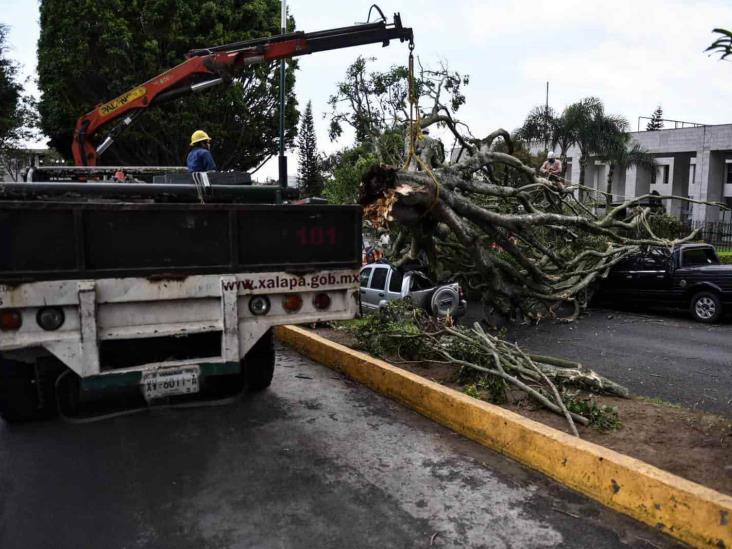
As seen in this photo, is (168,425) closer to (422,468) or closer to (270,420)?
(270,420)

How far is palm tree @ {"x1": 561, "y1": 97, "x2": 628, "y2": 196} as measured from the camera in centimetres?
2912

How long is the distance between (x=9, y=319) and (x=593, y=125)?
96.8 ft

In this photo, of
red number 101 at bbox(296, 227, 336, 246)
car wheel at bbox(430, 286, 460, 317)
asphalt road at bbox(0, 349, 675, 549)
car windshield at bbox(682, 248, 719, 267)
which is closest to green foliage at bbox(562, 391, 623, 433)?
asphalt road at bbox(0, 349, 675, 549)

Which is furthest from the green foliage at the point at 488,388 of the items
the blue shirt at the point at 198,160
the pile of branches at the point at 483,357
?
the blue shirt at the point at 198,160

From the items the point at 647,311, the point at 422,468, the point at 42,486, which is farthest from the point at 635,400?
the point at 647,311

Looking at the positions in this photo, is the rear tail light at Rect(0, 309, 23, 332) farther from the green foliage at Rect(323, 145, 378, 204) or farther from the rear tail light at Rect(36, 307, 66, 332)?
the green foliage at Rect(323, 145, 378, 204)

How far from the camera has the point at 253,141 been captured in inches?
898

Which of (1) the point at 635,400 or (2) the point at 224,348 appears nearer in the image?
(2) the point at 224,348

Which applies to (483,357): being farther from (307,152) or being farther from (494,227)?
(307,152)

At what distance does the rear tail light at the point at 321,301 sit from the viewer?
17.5 ft

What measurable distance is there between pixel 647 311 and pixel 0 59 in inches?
1008

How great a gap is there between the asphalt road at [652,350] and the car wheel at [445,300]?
1165 mm

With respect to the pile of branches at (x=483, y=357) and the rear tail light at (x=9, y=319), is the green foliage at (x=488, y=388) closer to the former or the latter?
the pile of branches at (x=483, y=357)

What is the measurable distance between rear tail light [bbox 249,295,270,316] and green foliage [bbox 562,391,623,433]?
2786 millimetres
